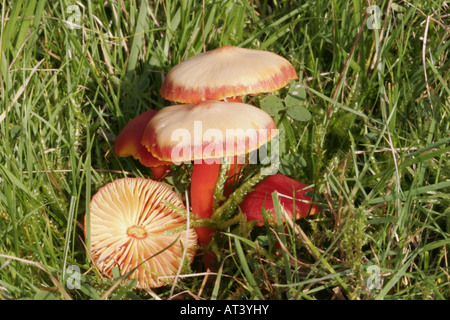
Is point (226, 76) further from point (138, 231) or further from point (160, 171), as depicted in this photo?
point (138, 231)

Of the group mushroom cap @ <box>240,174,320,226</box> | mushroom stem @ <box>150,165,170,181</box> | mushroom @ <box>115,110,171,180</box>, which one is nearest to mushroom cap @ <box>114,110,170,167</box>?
mushroom @ <box>115,110,171,180</box>

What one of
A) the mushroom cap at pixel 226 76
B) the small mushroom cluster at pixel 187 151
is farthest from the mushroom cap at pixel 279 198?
the mushroom cap at pixel 226 76

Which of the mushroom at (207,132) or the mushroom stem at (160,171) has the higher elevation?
the mushroom at (207,132)

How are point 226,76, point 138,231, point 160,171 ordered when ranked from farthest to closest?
point 160,171 < point 138,231 < point 226,76

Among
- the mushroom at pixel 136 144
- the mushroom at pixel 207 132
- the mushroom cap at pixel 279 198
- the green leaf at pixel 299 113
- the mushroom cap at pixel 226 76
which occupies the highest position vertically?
the mushroom cap at pixel 226 76

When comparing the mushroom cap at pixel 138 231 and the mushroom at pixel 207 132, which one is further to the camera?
the mushroom cap at pixel 138 231

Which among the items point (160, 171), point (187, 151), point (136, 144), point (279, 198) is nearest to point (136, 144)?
point (136, 144)

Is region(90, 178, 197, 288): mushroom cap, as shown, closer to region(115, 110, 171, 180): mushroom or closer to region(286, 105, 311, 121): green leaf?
region(115, 110, 171, 180): mushroom

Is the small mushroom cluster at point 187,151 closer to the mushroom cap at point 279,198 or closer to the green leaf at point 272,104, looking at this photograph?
the mushroom cap at point 279,198

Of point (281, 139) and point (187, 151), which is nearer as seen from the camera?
point (187, 151)
